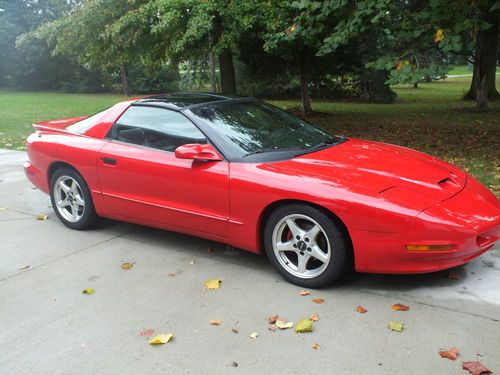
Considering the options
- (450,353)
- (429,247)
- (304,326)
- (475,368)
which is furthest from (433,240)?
(304,326)

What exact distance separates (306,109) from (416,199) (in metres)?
12.3

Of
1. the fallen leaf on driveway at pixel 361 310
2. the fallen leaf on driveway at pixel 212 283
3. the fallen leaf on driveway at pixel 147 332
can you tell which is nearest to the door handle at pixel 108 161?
the fallen leaf on driveway at pixel 212 283

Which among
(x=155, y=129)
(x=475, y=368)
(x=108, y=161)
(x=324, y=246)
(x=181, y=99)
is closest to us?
(x=475, y=368)

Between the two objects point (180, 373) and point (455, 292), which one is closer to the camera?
point (180, 373)

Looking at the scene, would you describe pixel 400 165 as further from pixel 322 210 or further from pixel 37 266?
pixel 37 266

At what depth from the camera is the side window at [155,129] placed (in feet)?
14.6

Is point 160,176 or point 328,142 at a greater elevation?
A: point 328,142

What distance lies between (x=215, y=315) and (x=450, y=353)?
1.46 meters

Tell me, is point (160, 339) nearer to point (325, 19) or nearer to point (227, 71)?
point (325, 19)

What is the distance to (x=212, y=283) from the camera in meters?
3.94

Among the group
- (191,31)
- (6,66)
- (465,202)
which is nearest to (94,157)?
(465,202)

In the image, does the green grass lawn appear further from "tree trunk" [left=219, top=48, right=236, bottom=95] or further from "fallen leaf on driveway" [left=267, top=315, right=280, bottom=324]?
"fallen leaf on driveway" [left=267, top=315, right=280, bottom=324]

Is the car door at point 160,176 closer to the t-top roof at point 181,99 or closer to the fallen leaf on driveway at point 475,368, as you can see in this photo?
the t-top roof at point 181,99

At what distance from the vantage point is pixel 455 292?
11.8 ft
